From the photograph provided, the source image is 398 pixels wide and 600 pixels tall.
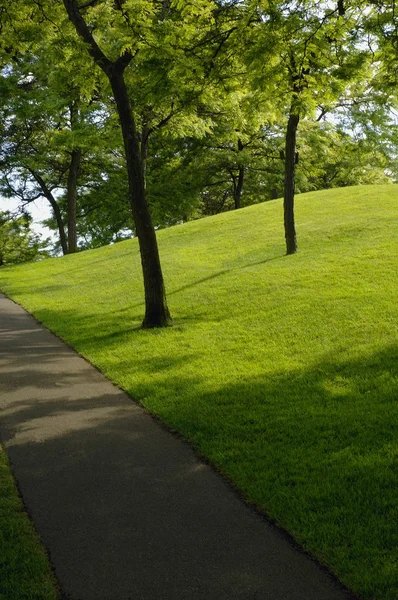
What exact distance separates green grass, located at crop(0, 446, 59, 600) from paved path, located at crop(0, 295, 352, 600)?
0.34 ft

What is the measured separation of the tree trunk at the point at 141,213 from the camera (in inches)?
505

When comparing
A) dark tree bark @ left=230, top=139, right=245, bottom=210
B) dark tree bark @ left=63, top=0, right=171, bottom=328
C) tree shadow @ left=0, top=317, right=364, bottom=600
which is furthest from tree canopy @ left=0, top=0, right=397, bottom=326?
dark tree bark @ left=230, top=139, right=245, bottom=210

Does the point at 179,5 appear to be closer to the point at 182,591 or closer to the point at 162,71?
the point at 162,71

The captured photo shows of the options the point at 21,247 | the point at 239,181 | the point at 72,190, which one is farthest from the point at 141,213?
the point at 21,247

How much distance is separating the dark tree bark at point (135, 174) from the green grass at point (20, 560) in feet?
26.5

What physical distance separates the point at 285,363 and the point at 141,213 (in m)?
5.51

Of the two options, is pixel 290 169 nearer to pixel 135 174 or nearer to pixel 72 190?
pixel 135 174

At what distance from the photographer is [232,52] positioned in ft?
39.9

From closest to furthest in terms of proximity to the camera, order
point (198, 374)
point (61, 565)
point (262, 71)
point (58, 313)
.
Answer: point (61, 565), point (198, 374), point (262, 71), point (58, 313)

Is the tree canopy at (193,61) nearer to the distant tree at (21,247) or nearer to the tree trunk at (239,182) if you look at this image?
the tree trunk at (239,182)

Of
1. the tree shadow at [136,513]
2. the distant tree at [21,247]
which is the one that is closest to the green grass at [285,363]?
the tree shadow at [136,513]

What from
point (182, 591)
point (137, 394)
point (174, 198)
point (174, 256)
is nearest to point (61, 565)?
point (182, 591)

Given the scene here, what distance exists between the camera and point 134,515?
5246 mm

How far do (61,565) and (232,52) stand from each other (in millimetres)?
11082
